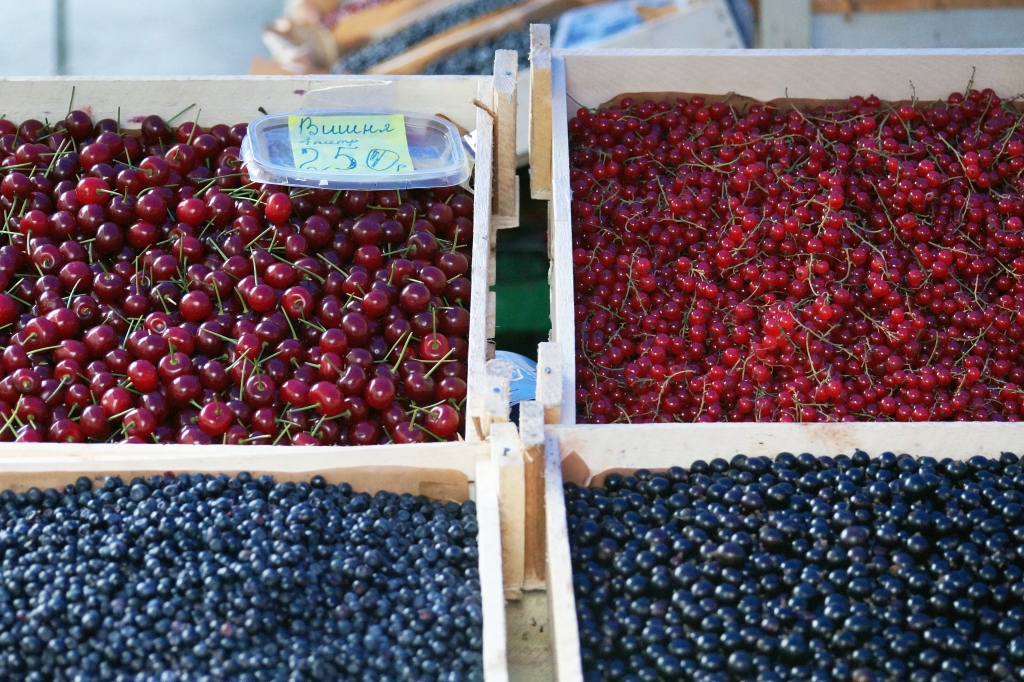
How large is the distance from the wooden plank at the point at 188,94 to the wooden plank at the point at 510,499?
120 cm

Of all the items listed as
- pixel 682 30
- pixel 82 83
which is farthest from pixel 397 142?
pixel 682 30

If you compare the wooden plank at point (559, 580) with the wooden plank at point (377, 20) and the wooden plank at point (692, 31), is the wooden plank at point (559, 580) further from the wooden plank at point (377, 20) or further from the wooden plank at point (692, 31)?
the wooden plank at point (377, 20)

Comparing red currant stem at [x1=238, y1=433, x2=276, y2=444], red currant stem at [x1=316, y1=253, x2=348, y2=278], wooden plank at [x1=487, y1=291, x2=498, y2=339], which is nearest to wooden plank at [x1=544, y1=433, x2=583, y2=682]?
wooden plank at [x1=487, y1=291, x2=498, y2=339]

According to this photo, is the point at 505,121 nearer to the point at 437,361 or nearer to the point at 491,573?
the point at 437,361

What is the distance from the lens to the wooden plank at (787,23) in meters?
3.86

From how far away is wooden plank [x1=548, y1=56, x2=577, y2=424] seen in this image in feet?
6.56

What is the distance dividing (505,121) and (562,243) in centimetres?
44

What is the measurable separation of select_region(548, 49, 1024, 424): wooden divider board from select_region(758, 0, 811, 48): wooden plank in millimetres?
1331

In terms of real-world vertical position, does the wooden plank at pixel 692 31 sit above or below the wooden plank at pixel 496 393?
above

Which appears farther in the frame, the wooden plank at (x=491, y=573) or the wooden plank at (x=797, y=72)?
the wooden plank at (x=797, y=72)

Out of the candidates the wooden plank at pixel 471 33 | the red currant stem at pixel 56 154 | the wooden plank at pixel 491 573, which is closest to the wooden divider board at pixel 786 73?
the wooden plank at pixel 491 573

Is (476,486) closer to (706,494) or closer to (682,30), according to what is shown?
(706,494)

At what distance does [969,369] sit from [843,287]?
33 cm

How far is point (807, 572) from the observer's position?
1568mm
